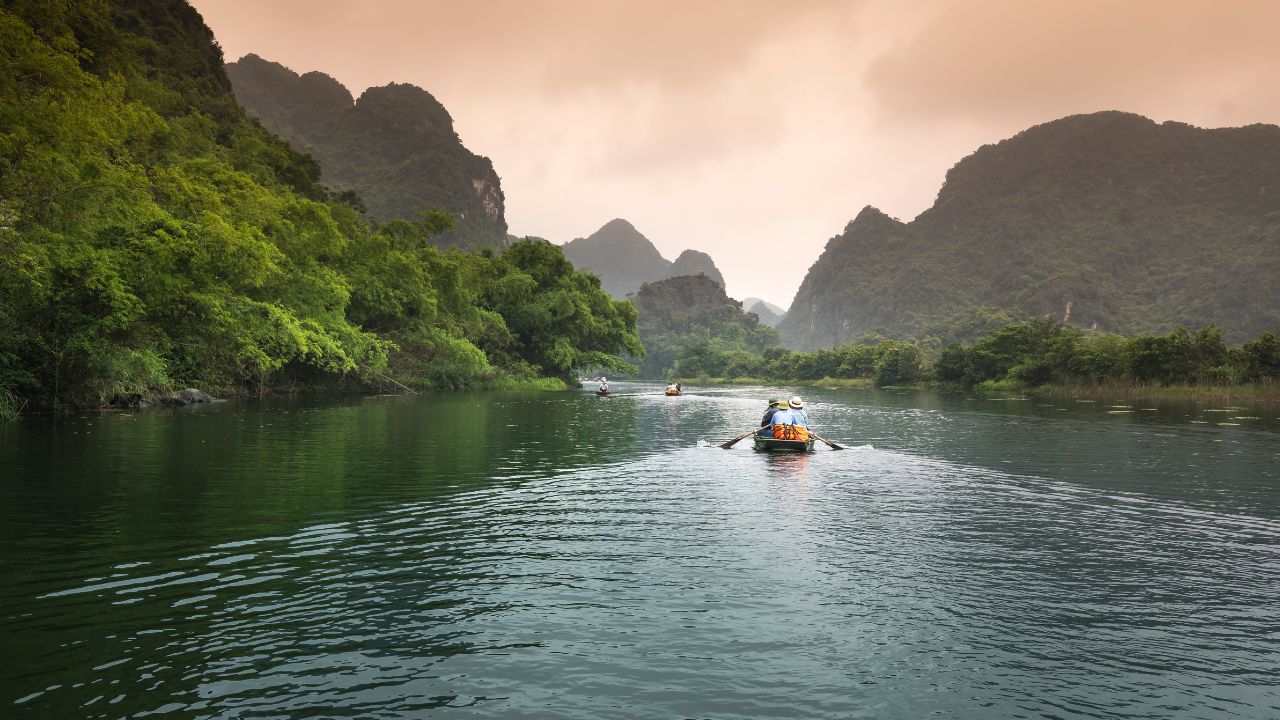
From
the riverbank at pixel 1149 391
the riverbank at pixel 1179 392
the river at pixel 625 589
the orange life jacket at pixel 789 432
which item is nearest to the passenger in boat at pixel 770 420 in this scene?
the orange life jacket at pixel 789 432

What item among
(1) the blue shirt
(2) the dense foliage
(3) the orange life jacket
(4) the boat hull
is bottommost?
(4) the boat hull

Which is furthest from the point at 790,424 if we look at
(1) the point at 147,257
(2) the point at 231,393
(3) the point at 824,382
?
(3) the point at 824,382

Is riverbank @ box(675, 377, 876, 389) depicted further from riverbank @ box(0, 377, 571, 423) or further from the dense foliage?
the dense foliage

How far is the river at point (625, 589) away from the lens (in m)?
5.97

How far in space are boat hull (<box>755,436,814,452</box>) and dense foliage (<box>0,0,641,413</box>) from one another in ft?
70.1

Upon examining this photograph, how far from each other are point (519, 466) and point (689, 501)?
604cm

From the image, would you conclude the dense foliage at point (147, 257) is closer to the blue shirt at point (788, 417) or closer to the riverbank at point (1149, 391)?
Answer: the blue shirt at point (788, 417)

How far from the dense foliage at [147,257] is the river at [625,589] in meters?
8.34

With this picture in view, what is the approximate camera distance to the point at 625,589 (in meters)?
8.75

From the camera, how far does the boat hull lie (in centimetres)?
2267

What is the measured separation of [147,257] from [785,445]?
75.8 feet

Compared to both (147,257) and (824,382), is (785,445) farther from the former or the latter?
(824,382)

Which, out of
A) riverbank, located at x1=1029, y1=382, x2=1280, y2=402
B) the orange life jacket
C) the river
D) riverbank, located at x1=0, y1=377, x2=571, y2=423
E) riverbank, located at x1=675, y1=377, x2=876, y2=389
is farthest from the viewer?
riverbank, located at x1=675, y1=377, x2=876, y2=389

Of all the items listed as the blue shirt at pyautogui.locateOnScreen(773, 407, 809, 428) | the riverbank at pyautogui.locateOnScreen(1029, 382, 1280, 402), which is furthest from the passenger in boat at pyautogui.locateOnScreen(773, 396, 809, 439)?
the riverbank at pyautogui.locateOnScreen(1029, 382, 1280, 402)
